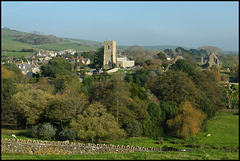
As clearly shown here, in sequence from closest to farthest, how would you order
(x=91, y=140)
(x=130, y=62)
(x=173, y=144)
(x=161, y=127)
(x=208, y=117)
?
(x=91, y=140)
(x=173, y=144)
(x=161, y=127)
(x=208, y=117)
(x=130, y=62)

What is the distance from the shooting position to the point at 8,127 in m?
22.4

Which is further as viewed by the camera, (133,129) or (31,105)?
(31,105)

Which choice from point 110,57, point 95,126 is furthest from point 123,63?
point 95,126

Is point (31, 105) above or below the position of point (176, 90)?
below

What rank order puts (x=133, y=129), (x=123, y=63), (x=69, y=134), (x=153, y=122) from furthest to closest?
1. (x=123, y=63)
2. (x=153, y=122)
3. (x=133, y=129)
4. (x=69, y=134)

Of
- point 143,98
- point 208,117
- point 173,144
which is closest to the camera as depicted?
point 173,144

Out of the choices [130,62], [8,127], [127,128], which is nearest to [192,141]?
[127,128]

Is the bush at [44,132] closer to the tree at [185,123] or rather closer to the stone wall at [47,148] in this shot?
the stone wall at [47,148]

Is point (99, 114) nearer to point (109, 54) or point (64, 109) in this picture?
point (64, 109)

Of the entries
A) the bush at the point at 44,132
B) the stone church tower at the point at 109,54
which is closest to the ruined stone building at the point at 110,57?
the stone church tower at the point at 109,54

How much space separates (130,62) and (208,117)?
3444cm

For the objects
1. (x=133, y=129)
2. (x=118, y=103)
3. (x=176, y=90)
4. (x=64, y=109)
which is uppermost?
(x=176, y=90)

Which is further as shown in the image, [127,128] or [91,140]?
[127,128]

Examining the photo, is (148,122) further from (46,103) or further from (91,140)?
(46,103)
